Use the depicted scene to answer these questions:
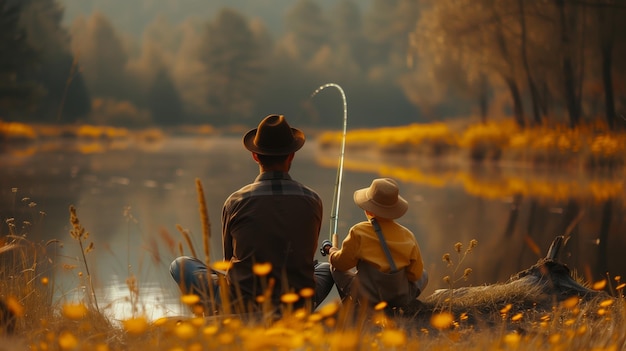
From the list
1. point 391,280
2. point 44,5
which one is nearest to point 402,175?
point 391,280

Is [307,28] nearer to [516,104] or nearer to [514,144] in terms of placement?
[516,104]

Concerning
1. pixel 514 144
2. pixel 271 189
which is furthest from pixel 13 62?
pixel 271 189

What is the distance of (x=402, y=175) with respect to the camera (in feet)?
52.6

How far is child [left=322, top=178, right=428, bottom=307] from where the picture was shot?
3.83m

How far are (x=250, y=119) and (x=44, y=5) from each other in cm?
2158

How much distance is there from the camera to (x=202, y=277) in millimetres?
3686

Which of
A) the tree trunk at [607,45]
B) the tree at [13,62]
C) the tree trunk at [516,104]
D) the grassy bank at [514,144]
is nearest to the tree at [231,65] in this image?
the grassy bank at [514,144]

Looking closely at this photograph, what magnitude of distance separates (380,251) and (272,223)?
59 centimetres

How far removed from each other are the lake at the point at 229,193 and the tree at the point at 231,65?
120 ft

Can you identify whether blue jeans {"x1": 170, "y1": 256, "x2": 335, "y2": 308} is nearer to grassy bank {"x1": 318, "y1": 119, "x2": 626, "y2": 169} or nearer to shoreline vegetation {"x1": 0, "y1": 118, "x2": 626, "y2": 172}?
shoreline vegetation {"x1": 0, "y1": 118, "x2": 626, "y2": 172}

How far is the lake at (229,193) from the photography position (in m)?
5.41

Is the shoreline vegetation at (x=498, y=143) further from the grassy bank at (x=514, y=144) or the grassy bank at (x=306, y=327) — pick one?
the grassy bank at (x=306, y=327)

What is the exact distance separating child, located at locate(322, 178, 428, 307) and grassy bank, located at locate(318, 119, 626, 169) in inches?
472

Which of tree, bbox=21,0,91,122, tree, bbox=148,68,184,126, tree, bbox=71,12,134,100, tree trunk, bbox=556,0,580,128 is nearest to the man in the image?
tree trunk, bbox=556,0,580,128
